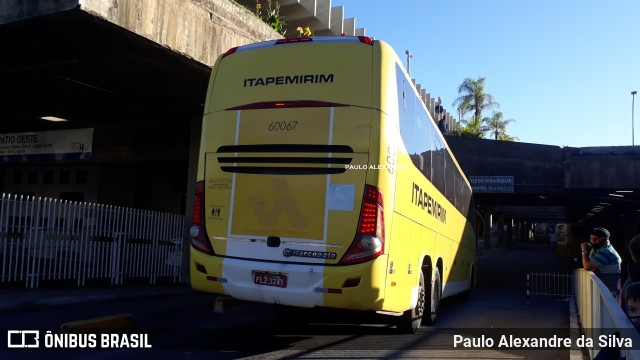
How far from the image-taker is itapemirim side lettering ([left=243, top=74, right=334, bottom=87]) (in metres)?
6.95

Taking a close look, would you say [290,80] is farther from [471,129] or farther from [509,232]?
[509,232]

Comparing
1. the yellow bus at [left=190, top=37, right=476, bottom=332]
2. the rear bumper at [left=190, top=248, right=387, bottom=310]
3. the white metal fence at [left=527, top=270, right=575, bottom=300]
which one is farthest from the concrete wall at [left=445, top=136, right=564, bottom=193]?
the rear bumper at [left=190, top=248, right=387, bottom=310]

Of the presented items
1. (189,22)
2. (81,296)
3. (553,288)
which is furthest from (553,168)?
(81,296)

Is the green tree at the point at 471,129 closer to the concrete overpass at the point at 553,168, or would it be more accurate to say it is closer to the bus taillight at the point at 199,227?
the concrete overpass at the point at 553,168

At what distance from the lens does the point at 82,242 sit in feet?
42.1

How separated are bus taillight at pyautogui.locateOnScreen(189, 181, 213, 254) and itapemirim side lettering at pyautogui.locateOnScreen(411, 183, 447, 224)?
3.01 metres

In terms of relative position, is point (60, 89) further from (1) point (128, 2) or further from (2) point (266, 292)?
(2) point (266, 292)

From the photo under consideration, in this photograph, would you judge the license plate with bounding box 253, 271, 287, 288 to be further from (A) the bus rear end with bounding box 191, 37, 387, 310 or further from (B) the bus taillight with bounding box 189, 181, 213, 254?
(B) the bus taillight with bounding box 189, 181, 213, 254

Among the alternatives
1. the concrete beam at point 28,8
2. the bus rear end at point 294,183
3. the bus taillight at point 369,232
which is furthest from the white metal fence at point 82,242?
the bus taillight at point 369,232

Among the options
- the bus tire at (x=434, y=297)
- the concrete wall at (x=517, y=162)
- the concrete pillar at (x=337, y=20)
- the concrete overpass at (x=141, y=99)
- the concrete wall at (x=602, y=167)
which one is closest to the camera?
the bus tire at (x=434, y=297)

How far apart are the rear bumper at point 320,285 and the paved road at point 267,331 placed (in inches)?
29.9

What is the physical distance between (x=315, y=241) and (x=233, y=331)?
2.60 metres

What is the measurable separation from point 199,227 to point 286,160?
1.52 meters

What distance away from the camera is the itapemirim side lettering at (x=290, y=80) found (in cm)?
695
